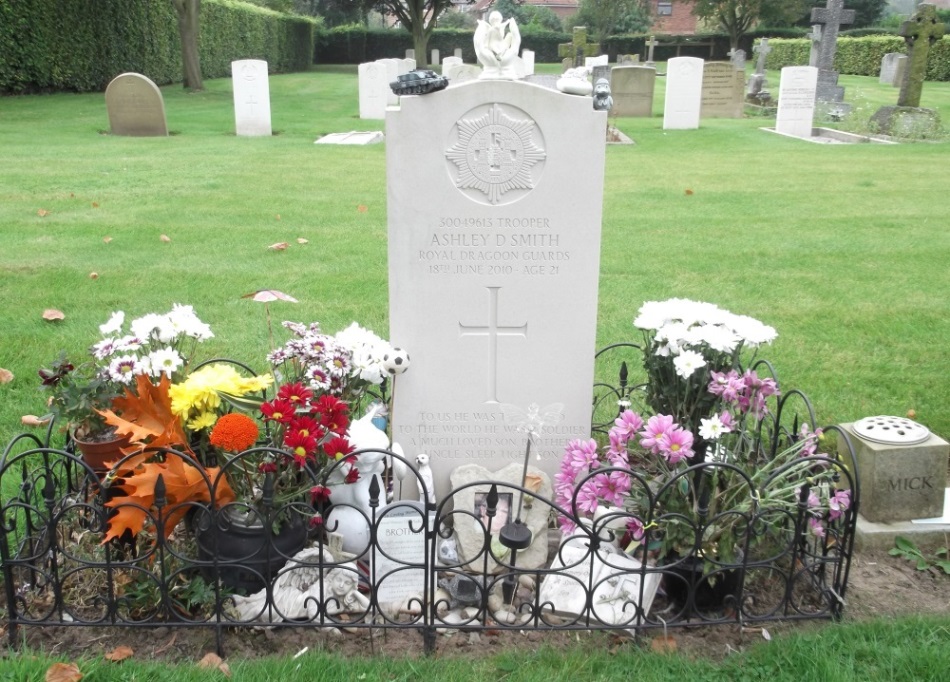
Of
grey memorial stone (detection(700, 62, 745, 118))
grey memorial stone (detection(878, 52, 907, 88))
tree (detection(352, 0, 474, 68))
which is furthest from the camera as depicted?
tree (detection(352, 0, 474, 68))

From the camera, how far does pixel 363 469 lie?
3.21 metres

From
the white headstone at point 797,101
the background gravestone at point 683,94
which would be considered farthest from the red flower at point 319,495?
the background gravestone at point 683,94

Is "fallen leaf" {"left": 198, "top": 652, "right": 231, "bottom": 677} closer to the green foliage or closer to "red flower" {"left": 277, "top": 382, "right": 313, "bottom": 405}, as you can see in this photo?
"red flower" {"left": 277, "top": 382, "right": 313, "bottom": 405}

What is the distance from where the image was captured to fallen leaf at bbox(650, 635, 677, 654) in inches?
111

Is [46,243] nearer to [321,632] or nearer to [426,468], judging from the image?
[426,468]

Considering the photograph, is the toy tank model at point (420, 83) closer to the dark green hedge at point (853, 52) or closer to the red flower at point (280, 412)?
the red flower at point (280, 412)

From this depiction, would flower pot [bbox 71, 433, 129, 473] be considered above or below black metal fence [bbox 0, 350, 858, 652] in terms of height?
above

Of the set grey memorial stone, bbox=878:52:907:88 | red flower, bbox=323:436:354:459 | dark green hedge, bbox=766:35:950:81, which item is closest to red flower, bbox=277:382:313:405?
red flower, bbox=323:436:354:459

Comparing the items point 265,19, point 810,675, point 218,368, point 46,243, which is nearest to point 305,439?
point 218,368

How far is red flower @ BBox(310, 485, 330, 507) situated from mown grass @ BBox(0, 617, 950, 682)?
1.71ft

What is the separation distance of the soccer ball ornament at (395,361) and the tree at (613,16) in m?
55.0

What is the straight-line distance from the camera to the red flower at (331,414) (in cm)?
290

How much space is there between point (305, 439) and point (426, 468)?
3.01 ft

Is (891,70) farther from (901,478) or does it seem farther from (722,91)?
(901,478)
